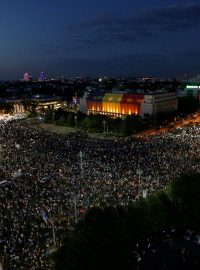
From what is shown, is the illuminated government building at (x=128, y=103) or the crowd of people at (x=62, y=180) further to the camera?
the illuminated government building at (x=128, y=103)

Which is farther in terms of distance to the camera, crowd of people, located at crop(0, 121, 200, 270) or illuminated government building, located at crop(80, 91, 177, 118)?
illuminated government building, located at crop(80, 91, 177, 118)

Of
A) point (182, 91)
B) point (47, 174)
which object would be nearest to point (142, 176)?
point (47, 174)

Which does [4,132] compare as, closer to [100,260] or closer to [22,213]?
[22,213]

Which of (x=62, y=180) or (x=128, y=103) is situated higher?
(x=128, y=103)

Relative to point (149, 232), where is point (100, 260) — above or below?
above
